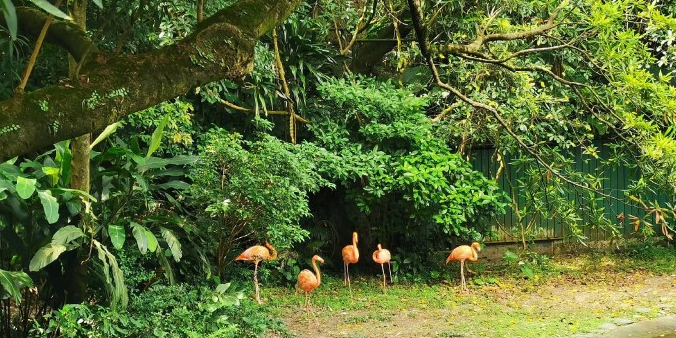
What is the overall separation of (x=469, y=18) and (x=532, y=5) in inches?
42.9

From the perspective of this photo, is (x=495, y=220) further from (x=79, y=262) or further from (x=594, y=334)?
(x=79, y=262)

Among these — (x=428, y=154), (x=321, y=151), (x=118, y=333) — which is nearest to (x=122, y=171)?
(x=118, y=333)

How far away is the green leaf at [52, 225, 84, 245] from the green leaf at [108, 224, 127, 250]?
0.65 ft

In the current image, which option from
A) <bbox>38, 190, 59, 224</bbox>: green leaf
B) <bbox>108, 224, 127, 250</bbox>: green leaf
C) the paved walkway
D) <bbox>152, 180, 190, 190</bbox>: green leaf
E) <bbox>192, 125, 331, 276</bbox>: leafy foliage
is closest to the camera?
<bbox>38, 190, 59, 224</bbox>: green leaf

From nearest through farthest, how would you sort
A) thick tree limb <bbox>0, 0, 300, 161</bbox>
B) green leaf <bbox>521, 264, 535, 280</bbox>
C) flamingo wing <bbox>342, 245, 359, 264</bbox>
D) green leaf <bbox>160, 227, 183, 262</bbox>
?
thick tree limb <bbox>0, 0, 300, 161</bbox>, green leaf <bbox>160, 227, 183, 262</bbox>, flamingo wing <bbox>342, 245, 359, 264</bbox>, green leaf <bbox>521, 264, 535, 280</bbox>

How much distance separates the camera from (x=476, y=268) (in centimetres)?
985

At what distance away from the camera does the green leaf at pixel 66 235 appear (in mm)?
5023

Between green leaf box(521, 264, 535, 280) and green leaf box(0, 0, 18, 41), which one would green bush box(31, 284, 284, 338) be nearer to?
green leaf box(0, 0, 18, 41)

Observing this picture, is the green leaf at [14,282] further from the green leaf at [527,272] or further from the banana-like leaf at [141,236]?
the green leaf at [527,272]

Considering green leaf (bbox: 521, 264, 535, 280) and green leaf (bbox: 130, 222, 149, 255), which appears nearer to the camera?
green leaf (bbox: 130, 222, 149, 255)

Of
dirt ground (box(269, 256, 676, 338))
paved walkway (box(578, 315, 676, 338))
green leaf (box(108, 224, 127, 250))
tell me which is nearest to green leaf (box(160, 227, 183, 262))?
green leaf (box(108, 224, 127, 250))

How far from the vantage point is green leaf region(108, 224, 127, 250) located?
5.19 metres

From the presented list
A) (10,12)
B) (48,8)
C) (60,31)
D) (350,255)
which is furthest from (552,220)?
(10,12)

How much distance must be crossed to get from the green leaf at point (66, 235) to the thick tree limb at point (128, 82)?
2605mm
